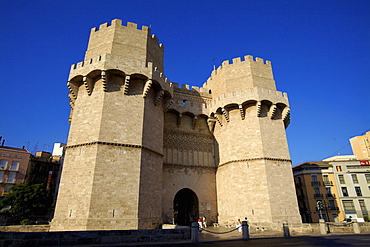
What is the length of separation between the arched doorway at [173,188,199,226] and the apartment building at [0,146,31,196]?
70.9 ft

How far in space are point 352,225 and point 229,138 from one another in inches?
349

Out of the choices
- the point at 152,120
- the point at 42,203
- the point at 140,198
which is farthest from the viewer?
the point at 42,203

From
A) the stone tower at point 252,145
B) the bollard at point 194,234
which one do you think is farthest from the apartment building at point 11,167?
the bollard at point 194,234

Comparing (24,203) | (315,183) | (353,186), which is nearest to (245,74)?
(315,183)

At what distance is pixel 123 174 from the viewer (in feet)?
41.2

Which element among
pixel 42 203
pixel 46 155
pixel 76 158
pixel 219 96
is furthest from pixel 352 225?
pixel 46 155

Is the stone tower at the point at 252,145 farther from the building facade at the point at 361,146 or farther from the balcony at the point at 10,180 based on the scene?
the building facade at the point at 361,146

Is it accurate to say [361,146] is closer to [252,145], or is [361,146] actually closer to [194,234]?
[252,145]

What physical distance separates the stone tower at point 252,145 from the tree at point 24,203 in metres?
17.8

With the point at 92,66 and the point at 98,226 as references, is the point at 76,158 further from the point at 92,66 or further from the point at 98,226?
the point at 92,66

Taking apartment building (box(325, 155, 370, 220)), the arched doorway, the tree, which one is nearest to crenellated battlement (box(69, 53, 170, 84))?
the arched doorway

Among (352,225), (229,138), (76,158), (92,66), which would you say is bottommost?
(352,225)

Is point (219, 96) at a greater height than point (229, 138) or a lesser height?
greater

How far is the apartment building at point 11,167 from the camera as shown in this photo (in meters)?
27.9
